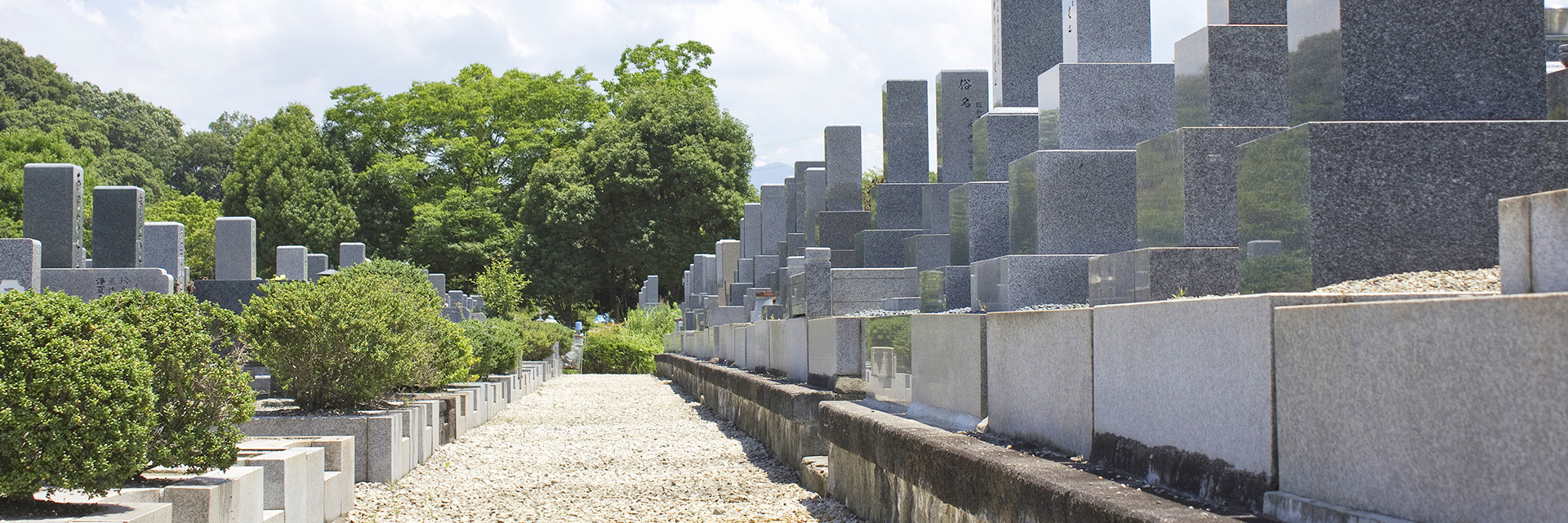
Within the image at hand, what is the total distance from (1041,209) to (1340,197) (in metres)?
4.15

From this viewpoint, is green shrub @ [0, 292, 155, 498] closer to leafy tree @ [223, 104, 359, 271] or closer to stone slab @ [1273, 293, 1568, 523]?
stone slab @ [1273, 293, 1568, 523]

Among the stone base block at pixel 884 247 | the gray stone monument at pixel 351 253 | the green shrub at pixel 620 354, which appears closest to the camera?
the stone base block at pixel 884 247

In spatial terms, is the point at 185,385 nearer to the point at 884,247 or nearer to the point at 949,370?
the point at 949,370

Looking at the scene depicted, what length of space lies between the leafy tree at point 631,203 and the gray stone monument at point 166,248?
26485 mm

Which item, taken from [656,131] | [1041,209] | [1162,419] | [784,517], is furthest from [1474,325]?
[656,131]

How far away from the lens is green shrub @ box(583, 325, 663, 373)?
3191 centimetres

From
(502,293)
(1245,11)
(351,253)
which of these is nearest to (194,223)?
(502,293)

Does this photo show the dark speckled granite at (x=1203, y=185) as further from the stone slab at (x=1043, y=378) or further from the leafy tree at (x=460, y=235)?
the leafy tree at (x=460, y=235)

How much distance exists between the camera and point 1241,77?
281 inches

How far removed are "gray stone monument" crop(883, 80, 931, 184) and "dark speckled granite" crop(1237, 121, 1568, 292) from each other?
10.2m

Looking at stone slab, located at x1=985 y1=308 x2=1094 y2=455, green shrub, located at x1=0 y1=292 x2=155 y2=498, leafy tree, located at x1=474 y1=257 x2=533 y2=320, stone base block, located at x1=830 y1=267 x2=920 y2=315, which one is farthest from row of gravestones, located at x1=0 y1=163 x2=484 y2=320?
leafy tree, located at x1=474 y1=257 x2=533 y2=320

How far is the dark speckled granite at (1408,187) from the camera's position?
4.50m

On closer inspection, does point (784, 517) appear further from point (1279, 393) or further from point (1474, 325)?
point (1474, 325)

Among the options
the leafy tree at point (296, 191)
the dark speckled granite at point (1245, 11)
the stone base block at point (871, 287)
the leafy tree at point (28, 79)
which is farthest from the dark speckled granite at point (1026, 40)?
the leafy tree at point (28, 79)
